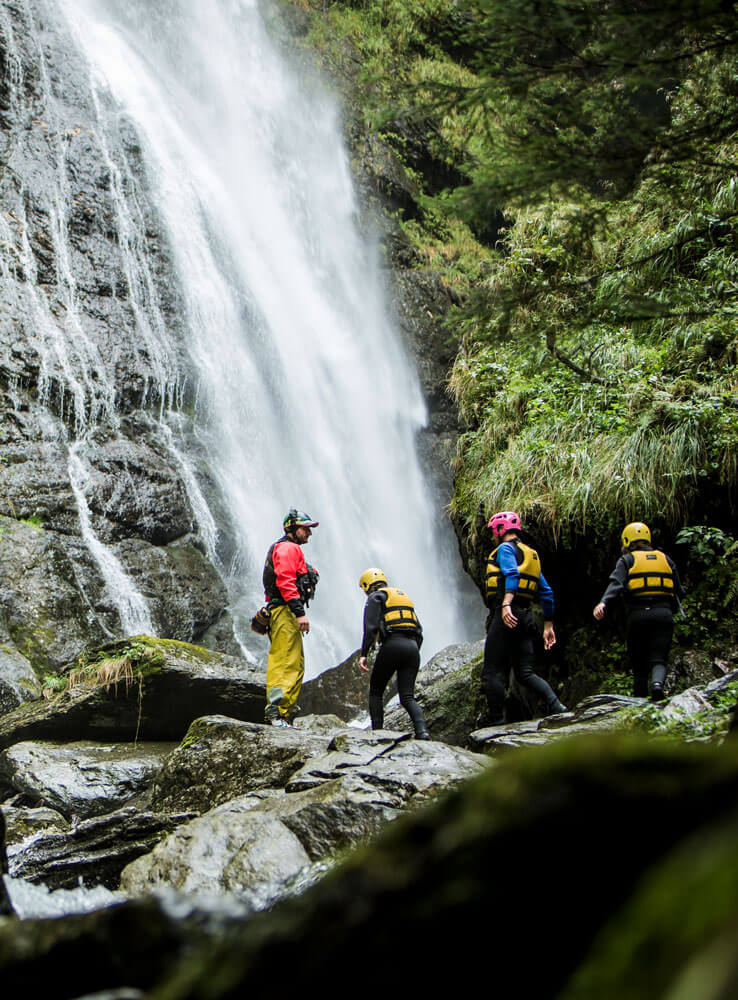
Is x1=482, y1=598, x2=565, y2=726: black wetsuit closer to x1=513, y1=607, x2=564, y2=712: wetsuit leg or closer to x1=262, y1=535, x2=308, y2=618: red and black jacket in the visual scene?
x1=513, y1=607, x2=564, y2=712: wetsuit leg

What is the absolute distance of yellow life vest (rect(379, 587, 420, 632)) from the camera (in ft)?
23.6

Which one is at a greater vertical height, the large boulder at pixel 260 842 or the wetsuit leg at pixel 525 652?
the wetsuit leg at pixel 525 652

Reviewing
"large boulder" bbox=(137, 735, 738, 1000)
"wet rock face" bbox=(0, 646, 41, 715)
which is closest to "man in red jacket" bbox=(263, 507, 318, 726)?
"wet rock face" bbox=(0, 646, 41, 715)

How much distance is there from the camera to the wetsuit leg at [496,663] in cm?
720

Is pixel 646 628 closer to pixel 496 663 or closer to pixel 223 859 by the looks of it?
pixel 496 663

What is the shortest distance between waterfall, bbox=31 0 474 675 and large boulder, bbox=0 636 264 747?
3.57 m

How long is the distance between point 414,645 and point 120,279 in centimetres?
1212

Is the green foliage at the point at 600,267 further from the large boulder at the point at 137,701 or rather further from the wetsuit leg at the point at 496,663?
the large boulder at the point at 137,701

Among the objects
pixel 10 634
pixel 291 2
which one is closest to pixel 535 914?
pixel 10 634

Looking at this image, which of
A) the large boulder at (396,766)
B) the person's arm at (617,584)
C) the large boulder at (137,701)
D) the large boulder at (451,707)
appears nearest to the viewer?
the large boulder at (396,766)

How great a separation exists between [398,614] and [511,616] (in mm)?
1070

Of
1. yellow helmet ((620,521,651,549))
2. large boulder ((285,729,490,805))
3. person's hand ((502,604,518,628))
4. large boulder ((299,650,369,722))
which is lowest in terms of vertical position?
large boulder ((299,650,369,722))

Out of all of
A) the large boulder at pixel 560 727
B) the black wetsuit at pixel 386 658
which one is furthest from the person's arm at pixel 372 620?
the large boulder at pixel 560 727

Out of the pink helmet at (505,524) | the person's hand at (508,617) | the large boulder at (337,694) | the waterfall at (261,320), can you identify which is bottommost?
the large boulder at (337,694)
